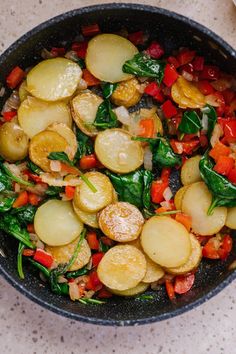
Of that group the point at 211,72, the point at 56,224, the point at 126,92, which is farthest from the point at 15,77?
the point at 211,72

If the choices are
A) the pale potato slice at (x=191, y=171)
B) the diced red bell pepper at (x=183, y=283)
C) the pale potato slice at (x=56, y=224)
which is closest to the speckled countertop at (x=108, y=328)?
the diced red bell pepper at (x=183, y=283)

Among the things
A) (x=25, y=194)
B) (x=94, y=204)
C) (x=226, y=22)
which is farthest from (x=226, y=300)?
(x=226, y=22)

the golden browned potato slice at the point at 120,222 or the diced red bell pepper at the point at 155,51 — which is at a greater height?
the diced red bell pepper at the point at 155,51

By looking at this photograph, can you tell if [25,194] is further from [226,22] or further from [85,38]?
[226,22]

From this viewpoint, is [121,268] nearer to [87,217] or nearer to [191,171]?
[87,217]

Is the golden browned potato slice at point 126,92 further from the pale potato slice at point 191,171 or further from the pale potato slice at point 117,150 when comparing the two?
the pale potato slice at point 191,171

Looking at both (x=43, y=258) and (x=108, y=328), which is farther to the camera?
(x=108, y=328)
